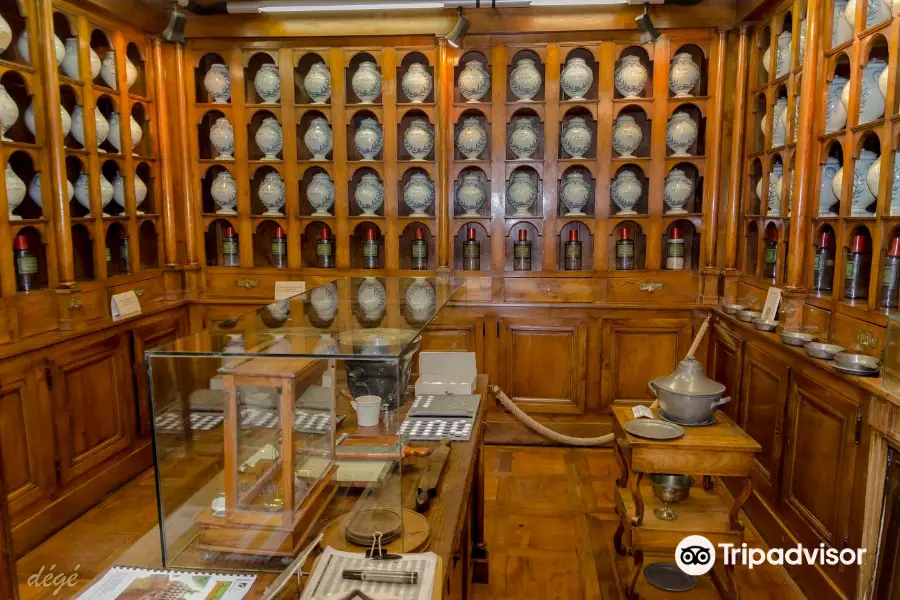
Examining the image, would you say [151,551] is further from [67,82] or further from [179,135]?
[179,135]

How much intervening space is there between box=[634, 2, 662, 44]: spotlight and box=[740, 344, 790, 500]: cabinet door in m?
1.63

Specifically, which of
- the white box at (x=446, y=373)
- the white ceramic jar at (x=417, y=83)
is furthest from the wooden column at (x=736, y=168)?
the white box at (x=446, y=373)

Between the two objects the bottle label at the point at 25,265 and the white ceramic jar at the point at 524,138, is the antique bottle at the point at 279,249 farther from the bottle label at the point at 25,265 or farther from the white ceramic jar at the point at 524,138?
the white ceramic jar at the point at 524,138

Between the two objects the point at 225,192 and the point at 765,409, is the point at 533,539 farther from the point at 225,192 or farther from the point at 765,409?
the point at 225,192

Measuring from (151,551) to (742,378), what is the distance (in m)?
2.72

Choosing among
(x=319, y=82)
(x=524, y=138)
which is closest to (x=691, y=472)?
(x=524, y=138)

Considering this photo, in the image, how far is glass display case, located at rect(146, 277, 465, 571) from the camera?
125 cm

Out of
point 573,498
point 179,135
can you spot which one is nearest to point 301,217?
point 179,135

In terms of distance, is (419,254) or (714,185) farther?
(419,254)

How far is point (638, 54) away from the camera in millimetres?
3990

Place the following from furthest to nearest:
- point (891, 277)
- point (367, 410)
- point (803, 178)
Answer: point (803, 178) < point (891, 277) < point (367, 410)

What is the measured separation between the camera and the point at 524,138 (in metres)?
3.93

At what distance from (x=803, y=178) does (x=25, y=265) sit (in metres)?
3.35

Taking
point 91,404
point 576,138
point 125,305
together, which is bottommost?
point 91,404
